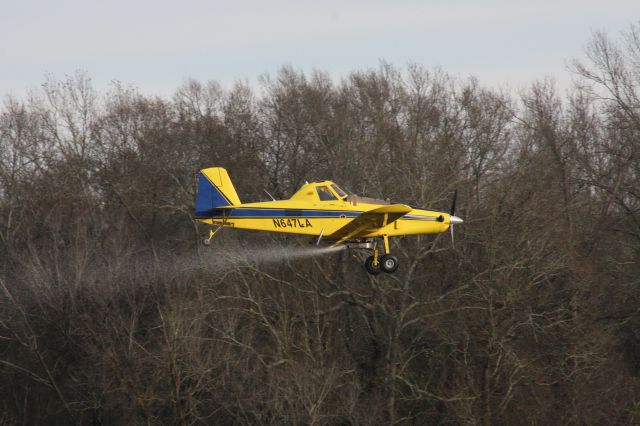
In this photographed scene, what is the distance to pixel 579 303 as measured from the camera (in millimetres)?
39125

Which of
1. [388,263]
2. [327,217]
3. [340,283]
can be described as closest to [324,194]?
[327,217]

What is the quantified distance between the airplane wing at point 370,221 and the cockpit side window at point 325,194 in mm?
817

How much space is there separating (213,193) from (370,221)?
3.87m

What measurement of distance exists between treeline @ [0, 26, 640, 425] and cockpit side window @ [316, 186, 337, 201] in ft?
34.4

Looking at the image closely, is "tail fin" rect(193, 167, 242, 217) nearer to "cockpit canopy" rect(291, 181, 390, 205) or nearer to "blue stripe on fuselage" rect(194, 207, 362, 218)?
"blue stripe on fuselage" rect(194, 207, 362, 218)

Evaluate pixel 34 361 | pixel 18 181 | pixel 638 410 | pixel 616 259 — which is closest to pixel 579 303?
pixel 638 410

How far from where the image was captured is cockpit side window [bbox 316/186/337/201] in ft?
84.0

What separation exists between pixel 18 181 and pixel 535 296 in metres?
26.3

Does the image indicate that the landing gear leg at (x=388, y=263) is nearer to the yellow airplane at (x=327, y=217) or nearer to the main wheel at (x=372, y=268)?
the yellow airplane at (x=327, y=217)

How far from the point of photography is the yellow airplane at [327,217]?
25.3m

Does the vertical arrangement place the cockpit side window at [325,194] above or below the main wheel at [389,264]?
above

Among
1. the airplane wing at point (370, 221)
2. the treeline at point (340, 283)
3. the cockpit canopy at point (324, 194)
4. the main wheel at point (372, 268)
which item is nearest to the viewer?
the airplane wing at point (370, 221)

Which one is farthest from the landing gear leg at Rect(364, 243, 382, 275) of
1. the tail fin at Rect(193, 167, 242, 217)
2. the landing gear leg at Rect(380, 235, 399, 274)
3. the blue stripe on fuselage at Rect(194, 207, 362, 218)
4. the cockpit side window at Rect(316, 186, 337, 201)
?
the tail fin at Rect(193, 167, 242, 217)

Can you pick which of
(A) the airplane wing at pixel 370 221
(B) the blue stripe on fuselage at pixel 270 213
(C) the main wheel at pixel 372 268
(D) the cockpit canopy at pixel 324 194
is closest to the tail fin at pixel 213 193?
(B) the blue stripe on fuselage at pixel 270 213
